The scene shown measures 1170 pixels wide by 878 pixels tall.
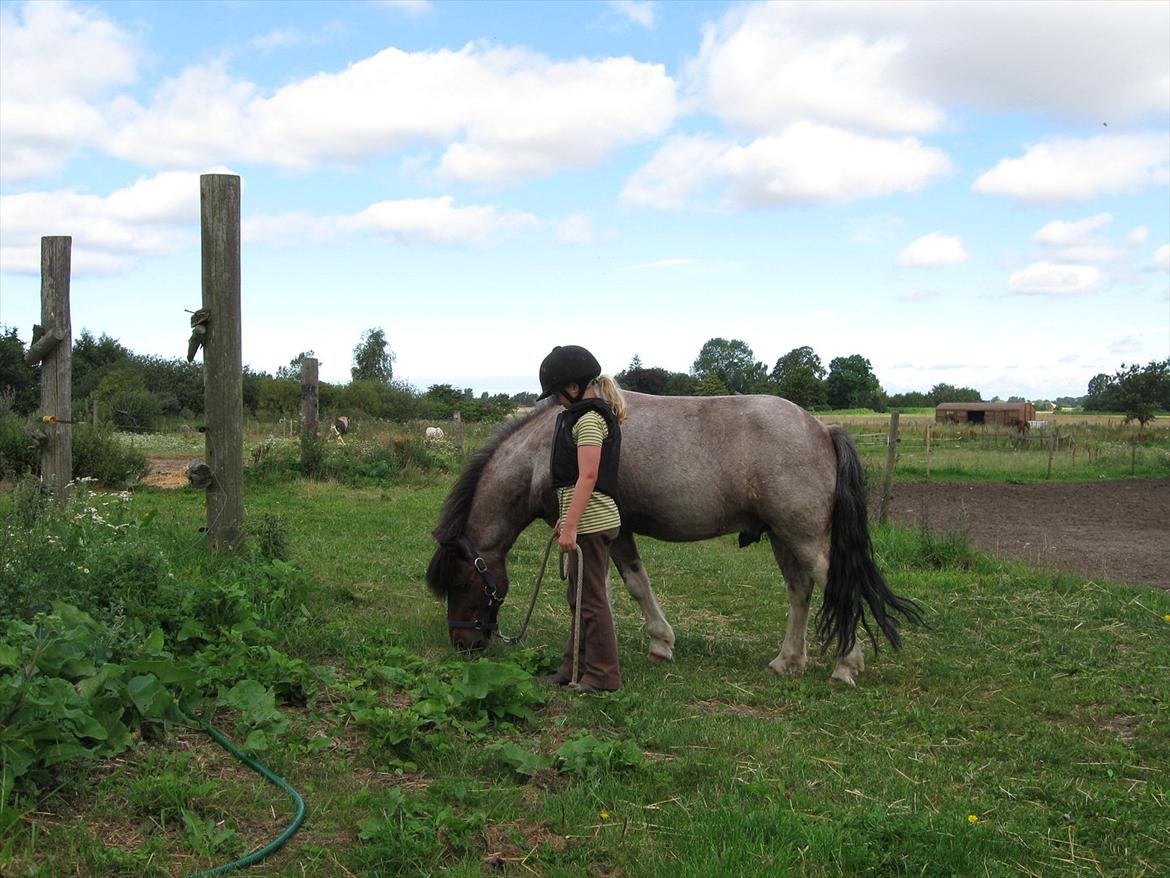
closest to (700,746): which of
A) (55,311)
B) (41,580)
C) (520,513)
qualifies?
(520,513)

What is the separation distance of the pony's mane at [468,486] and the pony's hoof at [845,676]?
2.47m

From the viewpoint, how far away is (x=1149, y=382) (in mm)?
38906

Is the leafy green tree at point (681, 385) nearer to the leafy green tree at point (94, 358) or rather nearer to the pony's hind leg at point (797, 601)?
the pony's hind leg at point (797, 601)

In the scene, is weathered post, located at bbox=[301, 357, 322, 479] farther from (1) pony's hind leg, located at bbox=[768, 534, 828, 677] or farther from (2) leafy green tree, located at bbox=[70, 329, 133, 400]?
(2) leafy green tree, located at bbox=[70, 329, 133, 400]

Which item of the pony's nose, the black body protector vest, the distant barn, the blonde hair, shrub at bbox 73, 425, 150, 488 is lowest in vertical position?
the pony's nose

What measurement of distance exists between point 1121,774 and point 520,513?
3569mm

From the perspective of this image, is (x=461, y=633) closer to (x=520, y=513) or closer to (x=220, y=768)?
(x=520, y=513)

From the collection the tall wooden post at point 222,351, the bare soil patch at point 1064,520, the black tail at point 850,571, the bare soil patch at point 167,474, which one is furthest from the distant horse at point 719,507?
the bare soil patch at point 167,474

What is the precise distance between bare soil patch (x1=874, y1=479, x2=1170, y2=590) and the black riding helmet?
6312mm

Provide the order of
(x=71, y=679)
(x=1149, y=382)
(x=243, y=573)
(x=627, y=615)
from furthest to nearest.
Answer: (x=1149, y=382), (x=627, y=615), (x=243, y=573), (x=71, y=679)

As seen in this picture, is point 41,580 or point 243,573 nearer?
point 41,580

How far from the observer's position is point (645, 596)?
6.25m

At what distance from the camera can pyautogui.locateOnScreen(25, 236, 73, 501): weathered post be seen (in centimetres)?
759

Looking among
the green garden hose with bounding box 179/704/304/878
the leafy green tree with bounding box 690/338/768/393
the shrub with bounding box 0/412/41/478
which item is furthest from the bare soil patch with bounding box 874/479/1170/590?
the leafy green tree with bounding box 690/338/768/393
